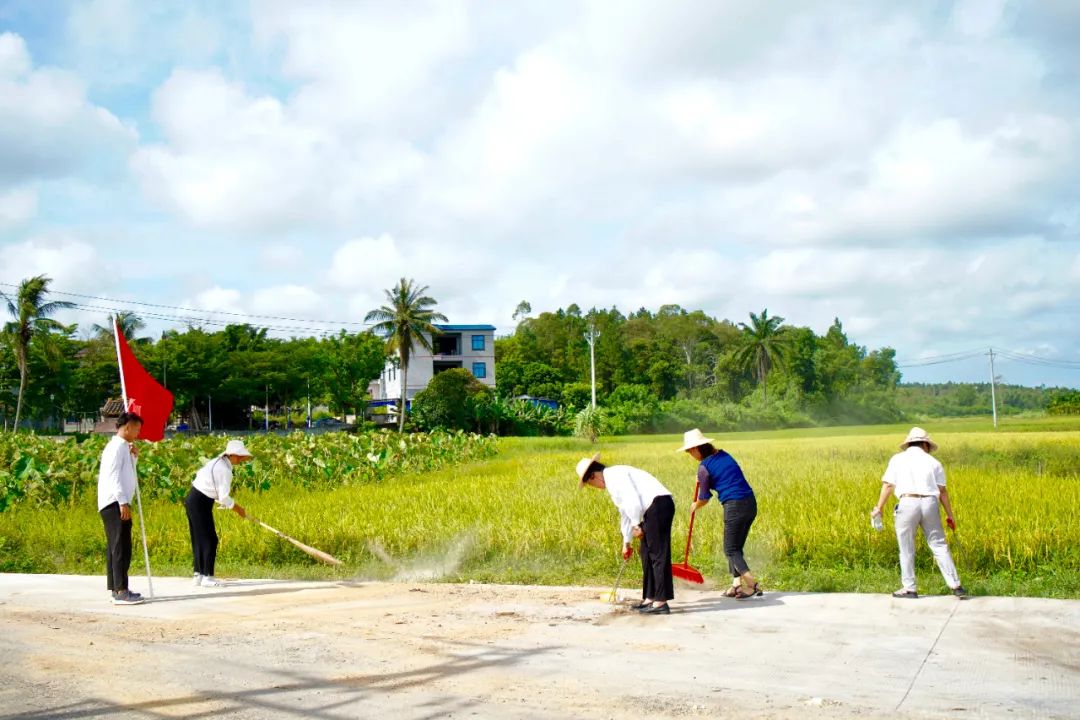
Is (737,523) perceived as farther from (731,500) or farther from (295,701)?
(295,701)

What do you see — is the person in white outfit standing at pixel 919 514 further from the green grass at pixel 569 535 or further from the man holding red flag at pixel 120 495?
the man holding red flag at pixel 120 495

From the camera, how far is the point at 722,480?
1035 centimetres

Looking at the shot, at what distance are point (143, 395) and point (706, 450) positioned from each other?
659 cm

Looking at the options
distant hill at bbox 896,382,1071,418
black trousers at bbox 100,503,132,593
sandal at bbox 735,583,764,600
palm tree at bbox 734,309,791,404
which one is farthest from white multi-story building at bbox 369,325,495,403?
sandal at bbox 735,583,764,600

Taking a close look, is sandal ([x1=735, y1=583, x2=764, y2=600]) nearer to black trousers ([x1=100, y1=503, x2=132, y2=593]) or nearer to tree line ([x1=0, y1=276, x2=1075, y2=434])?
black trousers ([x1=100, y1=503, x2=132, y2=593])

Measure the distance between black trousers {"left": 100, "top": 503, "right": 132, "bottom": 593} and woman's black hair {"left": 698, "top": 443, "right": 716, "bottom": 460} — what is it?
6325 mm

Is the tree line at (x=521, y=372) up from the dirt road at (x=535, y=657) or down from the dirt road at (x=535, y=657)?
up

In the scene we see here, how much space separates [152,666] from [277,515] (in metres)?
9.42

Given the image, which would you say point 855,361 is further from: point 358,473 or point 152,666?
point 152,666

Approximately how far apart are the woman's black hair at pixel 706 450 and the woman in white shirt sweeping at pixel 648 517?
128 cm

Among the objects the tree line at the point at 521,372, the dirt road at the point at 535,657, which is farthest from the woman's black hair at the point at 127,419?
the tree line at the point at 521,372

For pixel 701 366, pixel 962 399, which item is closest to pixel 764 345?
pixel 701 366

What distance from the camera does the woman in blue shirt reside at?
33.1 ft

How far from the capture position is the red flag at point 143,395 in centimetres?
1132
